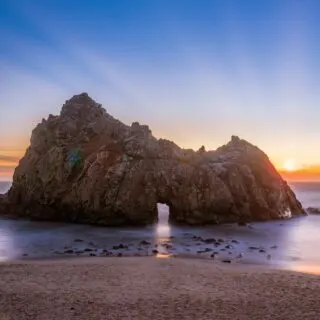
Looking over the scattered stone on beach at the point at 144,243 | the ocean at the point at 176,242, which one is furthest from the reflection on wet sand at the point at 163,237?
the scattered stone on beach at the point at 144,243

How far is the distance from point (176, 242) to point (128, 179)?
1651 centimetres

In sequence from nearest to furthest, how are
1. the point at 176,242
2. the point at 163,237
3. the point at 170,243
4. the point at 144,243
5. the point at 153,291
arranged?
the point at 153,291 → the point at 144,243 → the point at 170,243 → the point at 176,242 → the point at 163,237

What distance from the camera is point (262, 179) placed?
67125 mm

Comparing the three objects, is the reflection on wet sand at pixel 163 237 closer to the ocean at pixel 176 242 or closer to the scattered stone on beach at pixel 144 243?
the ocean at pixel 176 242

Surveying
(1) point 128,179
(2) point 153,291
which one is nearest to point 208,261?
(2) point 153,291

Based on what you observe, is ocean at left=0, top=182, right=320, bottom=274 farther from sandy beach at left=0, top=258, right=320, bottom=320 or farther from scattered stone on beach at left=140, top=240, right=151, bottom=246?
sandy beach at left=0, top=258, right=320, bottom=320

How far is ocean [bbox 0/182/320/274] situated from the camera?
38.5 m

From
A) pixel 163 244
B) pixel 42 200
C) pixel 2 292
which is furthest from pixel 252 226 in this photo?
pixel 2 292

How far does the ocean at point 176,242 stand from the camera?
38.5m

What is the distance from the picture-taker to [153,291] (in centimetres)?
2406

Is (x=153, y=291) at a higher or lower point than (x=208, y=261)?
lower

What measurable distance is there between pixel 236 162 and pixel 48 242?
33.1m

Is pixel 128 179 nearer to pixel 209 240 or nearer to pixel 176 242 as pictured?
pixel 176 242

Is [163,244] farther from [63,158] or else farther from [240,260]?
[63,158]
